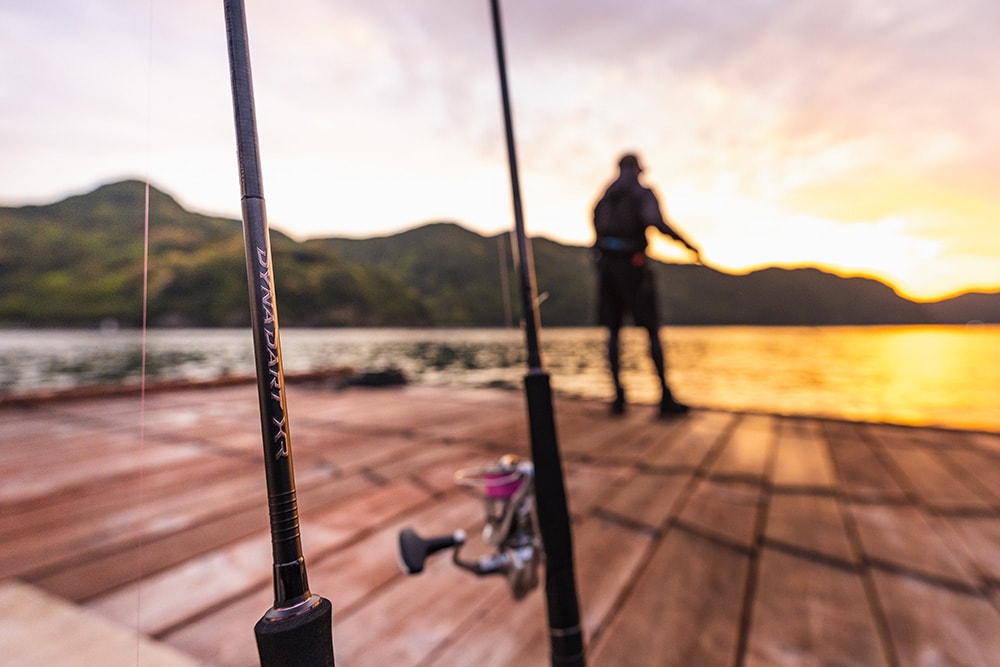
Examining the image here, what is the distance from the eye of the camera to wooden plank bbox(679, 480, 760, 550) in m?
2.12

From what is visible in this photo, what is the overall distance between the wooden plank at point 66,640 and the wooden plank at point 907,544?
92.0 inches

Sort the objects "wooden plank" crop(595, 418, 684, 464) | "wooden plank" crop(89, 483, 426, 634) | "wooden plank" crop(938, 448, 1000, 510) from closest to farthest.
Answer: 1. "wooden plank" crop(89, 483, 426, 634)
2. "wooden plank" crop(938, 448, 1000, 510)
3. "wooden plank" crop(595, 418, 684, 464)

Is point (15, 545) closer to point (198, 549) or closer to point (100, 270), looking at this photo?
point (198, 549)

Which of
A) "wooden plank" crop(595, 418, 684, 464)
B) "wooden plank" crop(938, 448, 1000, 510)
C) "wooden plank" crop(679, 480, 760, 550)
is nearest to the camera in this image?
"wooden plank" crop(679, 480, 760, 550)

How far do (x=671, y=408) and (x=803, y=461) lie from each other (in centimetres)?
154

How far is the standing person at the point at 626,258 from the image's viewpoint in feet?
16.0

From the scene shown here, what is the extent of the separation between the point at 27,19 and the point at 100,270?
168m

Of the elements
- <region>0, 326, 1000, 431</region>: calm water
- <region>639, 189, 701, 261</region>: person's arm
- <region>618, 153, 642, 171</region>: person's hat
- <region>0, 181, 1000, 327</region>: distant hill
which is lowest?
<region>0, 326, 1000, 431</region>: calm water

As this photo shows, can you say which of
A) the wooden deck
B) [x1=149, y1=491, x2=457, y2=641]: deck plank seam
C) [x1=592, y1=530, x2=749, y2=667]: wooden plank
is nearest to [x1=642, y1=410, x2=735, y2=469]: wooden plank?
the wooden deck

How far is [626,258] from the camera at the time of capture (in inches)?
200

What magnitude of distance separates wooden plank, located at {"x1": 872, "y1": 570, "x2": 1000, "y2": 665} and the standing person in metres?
3.14

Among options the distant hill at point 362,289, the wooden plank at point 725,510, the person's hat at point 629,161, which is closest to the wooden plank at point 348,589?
the wooden plank at point 725,510

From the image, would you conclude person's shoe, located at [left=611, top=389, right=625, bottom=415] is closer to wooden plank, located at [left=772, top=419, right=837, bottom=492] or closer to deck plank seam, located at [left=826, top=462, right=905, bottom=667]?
wooden plank, located at [left=772, top=419, right=837, bottom=492]

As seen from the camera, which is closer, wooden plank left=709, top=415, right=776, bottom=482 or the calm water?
wooden plank left=709, top=415, right=776, bottom=482
